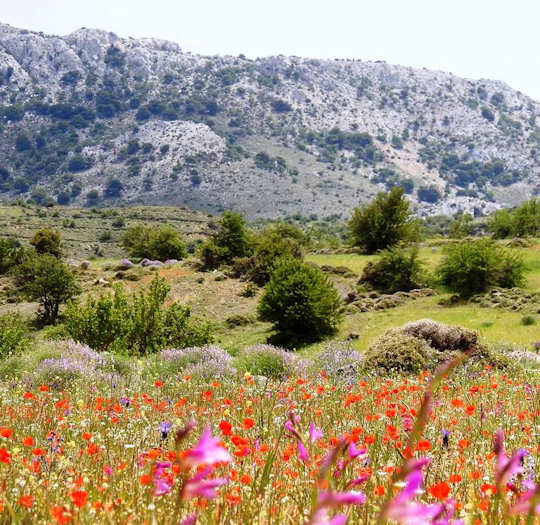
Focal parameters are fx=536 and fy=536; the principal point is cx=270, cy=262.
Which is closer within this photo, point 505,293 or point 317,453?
point 317,453

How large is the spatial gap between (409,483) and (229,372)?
8.85m

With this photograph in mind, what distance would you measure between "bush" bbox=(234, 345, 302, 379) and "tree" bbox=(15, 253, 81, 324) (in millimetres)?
16103

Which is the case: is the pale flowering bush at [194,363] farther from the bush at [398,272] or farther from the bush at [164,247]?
the bush at [164,247]

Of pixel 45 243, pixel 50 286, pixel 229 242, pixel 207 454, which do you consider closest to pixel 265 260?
pixel 229 242

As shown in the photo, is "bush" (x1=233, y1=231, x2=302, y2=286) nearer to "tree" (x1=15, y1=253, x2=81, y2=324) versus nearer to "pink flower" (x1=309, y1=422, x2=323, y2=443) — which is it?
"tree" (x1=15, y1=253, x2=81, y2=324)

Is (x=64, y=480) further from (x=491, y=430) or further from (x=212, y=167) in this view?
(x=212, y=167)

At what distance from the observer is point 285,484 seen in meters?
2.81

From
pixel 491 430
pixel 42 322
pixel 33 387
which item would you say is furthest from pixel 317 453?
pixel 42 322

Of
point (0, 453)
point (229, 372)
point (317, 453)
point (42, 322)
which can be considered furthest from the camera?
point (42, 322)

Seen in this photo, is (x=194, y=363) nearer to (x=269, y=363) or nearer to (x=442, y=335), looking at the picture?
(x=269, y=363)

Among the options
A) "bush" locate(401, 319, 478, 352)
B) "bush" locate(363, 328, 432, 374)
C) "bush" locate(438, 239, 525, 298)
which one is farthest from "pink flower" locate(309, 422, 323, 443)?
"bush" locate(438, 239, 525, 298)

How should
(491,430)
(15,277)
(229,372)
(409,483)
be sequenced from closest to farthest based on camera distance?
(409,483), (491,430), (229,372), (15,277)

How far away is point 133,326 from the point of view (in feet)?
53.2

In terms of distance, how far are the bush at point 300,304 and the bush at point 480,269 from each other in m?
6.11
